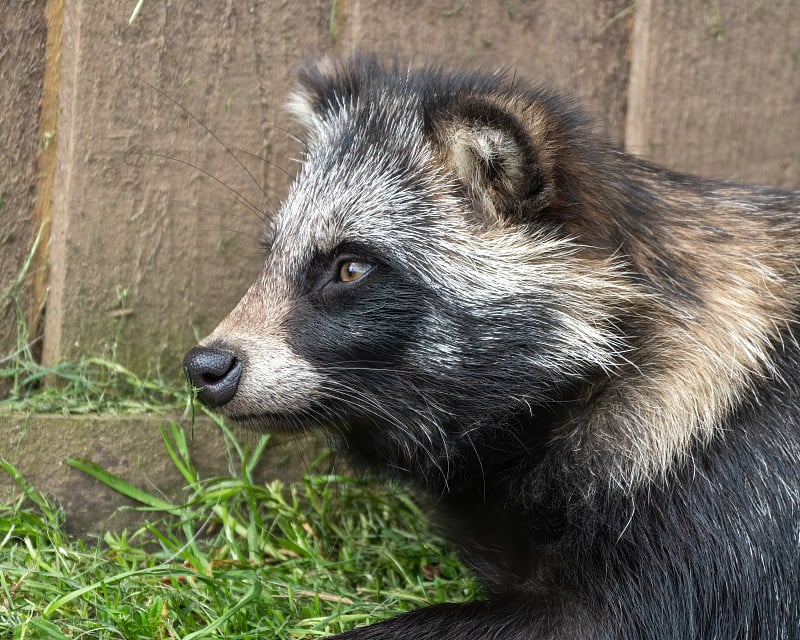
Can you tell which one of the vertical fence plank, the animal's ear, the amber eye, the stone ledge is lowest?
the stone ledge

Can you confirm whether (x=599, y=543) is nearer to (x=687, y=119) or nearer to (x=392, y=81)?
(x=392, y=81)

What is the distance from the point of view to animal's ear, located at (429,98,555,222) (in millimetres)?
3150

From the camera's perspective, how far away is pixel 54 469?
4.00 metres

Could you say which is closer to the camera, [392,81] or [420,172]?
[420,172]

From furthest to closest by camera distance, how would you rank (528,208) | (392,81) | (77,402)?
1. (77,402)
2. (392,81)
3. (528,208)

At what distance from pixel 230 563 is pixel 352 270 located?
127 cm

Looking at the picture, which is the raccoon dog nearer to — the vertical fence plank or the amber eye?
the amber eye

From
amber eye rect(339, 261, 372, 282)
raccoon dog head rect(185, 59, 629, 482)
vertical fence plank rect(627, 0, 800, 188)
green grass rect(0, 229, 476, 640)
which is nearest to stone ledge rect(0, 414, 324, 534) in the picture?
green grass rect(0, 229, 476, 640)

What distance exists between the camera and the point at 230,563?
3875mm

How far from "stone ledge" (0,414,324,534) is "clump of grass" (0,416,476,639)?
5 cm

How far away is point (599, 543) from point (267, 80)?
2381 millimetres

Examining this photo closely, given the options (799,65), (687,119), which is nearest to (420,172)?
(687,119)

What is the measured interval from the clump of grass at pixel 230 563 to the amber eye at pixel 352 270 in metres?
1.05

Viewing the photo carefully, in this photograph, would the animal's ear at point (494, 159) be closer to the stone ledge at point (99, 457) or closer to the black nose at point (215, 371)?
the black nose at point (215, 371)
